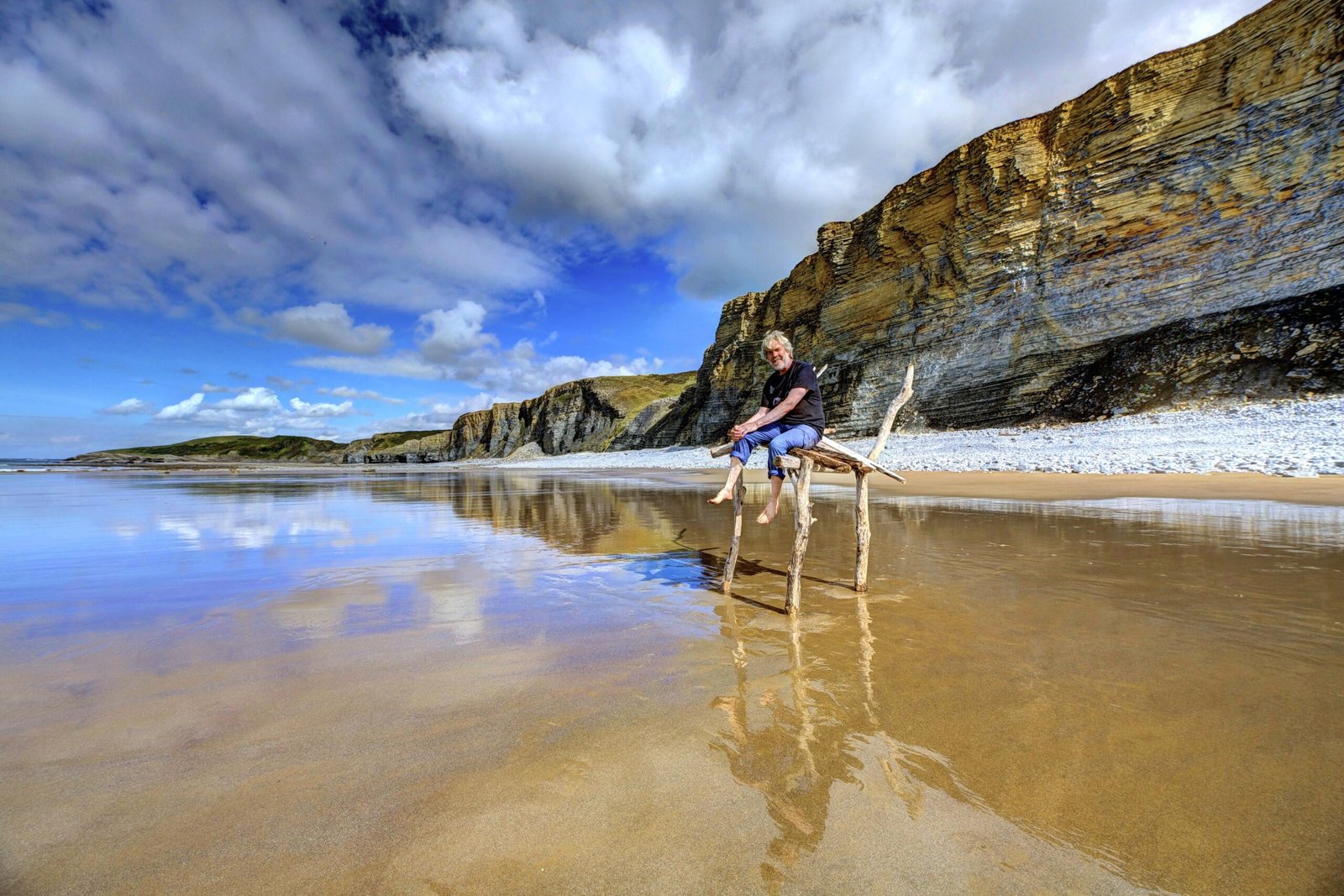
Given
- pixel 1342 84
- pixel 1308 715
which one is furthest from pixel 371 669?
pixel 1342 84

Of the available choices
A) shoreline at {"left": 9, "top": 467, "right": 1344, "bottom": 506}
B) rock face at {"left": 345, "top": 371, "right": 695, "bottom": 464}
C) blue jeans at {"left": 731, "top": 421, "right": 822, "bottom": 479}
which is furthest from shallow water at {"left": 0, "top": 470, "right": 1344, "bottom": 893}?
rock face at {"left": 345, "top": 371, "right": 695, "bottom": 464}

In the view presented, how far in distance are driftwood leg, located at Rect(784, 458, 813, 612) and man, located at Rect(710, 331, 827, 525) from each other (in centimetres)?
22

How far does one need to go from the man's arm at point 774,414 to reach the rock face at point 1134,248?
20066 millimetres

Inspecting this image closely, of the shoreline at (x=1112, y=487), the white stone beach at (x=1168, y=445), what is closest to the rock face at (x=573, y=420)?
the white stone beach at (x=1168, y=445)

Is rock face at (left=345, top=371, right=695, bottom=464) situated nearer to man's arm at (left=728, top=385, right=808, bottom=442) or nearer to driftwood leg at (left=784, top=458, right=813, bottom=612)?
man's arm at (left=728, top=385, right=808, bottom=442)

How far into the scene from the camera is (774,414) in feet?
17.1

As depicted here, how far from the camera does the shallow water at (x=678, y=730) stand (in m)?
1.79

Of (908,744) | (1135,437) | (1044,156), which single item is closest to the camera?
(908,744)

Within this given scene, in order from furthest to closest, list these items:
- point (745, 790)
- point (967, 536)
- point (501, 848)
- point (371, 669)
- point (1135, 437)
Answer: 1. point (1135, 437)
2. point (967, 536)
3. point (371, 669)
4. point (745, 790)
5. point (501, 848)

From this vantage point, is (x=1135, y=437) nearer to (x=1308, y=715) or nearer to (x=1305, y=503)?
(x=1305, y=503)

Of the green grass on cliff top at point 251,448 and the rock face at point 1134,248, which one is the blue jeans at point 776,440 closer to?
the rock face at point 1134,248

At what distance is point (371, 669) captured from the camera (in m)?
3.38

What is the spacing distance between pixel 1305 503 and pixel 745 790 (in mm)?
11653

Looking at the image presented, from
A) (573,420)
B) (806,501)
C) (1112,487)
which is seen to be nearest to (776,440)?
(806,501)
